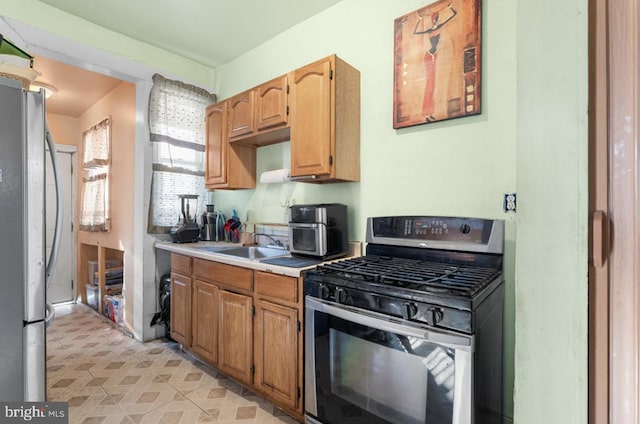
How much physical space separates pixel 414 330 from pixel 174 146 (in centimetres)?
281

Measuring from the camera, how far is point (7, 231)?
1.23 m

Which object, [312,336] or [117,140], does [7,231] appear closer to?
[312,336]

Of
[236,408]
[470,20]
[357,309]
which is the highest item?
[470,20]

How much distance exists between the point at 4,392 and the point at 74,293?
388 centimetres

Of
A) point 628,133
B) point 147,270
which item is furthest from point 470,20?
point 147,270

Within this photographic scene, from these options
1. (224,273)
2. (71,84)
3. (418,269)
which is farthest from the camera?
(71,84)

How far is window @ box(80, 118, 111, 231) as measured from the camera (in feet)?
12.0

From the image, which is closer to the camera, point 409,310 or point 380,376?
point 409,310

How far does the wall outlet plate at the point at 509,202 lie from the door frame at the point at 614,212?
111 centimetres

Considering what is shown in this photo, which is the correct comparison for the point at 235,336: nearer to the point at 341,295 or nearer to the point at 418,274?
the point at 341,295

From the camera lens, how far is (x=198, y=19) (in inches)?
98.4

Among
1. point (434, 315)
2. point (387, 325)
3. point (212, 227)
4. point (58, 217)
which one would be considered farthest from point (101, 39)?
point (434, 315)

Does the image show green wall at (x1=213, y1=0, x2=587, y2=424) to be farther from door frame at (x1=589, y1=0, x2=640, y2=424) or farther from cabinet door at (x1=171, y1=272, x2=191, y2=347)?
cabinet door at (x1=171, y1=272, x2=191, y2=347)

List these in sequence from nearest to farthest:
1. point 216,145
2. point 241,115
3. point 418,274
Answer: point 418,274 < point 241,115 < point 216,145
